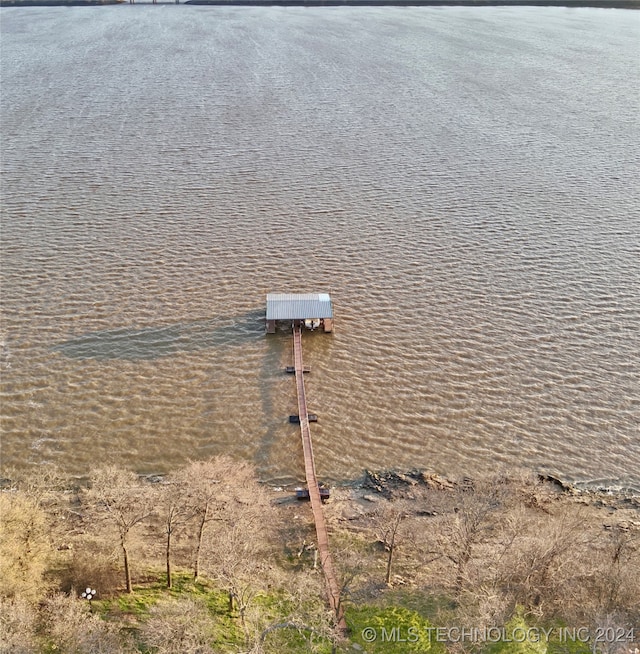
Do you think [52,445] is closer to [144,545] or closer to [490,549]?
[144,545]

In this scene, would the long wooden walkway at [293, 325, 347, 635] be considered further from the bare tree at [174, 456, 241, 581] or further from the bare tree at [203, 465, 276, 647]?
the bare tree at [174, 456, 241, 581]

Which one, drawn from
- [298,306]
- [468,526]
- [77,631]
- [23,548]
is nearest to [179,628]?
[77,631]

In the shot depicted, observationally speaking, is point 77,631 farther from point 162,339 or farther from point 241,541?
point 162,339

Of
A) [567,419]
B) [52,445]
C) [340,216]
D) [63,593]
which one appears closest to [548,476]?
[567,419]

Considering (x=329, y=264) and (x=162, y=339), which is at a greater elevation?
(x=329, y=264)

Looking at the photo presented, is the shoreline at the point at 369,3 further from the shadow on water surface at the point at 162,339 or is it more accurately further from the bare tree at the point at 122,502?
the bare tree at the point at 122,502

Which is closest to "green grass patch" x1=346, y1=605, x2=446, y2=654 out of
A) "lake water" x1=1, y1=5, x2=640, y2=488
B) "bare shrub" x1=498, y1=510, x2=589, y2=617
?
"bare shrub" x1=498, y1=510, x2=589, y2=617
